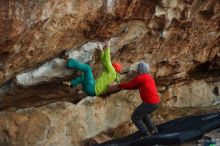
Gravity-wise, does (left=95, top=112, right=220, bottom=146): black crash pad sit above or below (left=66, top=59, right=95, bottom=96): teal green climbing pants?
below

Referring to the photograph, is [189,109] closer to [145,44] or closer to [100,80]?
[145,44]

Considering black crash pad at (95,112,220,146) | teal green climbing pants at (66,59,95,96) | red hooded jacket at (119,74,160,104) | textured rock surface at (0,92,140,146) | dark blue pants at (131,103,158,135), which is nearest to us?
black crash pad at (95,112,220,146)

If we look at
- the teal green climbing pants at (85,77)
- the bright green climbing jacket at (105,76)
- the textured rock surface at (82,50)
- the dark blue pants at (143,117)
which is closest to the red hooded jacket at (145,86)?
the dark blue pants at (143,117)

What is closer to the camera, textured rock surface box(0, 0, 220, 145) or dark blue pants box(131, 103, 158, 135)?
textured rock surface box(0, 0, 220, 145)

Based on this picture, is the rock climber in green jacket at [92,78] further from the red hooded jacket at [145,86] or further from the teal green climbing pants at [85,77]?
the red hooded jacket at [145,86]

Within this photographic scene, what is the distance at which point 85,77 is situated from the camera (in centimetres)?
1242

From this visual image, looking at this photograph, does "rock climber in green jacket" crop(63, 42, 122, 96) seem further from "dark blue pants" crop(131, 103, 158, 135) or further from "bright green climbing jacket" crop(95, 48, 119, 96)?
"dark blue pants" crop(131, 103, 158, 135)

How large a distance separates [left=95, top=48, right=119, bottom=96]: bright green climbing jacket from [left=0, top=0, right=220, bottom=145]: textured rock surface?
32 centimetres

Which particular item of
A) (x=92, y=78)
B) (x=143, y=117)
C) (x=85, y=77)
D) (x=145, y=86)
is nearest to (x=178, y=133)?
(x=143, y=117)

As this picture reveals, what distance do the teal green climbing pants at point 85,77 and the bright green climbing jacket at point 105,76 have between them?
116mm

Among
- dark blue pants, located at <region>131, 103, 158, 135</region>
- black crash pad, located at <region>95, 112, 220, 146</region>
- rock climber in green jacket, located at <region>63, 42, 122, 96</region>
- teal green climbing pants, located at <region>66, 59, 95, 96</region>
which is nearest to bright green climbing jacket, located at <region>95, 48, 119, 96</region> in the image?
rock climber in green jacket, located at <region>63, 42, 122, 96</region>

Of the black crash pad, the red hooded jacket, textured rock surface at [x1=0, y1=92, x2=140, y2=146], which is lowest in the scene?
textured rock surface at [x1=0, y1=92, x2=140, y2=146]

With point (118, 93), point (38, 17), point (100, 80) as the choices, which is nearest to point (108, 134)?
point (118, 93)

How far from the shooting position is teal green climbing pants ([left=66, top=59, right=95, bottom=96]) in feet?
40.4
